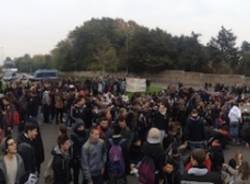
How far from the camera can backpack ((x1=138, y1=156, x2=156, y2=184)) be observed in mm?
8578

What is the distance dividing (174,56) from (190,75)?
29.5 ft

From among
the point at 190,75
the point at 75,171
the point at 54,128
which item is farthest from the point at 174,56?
the point at 75,171

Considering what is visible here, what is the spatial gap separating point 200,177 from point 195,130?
8017 millimetres

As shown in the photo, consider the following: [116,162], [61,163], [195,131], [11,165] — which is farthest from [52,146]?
[11,165]

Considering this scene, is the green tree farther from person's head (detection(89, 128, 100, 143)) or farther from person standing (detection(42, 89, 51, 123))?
person's head (detection(89, 128, 100, 143))

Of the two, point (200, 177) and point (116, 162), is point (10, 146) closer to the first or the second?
point (116, 162)

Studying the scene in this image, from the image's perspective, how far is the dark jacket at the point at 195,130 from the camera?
1472 cm

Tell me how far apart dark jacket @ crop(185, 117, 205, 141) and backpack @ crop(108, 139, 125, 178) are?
5087 mm

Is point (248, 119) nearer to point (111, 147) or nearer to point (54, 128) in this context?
point (54, 128)

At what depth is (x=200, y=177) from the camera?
6.77 meters

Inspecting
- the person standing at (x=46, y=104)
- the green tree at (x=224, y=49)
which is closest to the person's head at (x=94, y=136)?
the person standing at (x=46, y=104)

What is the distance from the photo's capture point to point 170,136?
1284 cm

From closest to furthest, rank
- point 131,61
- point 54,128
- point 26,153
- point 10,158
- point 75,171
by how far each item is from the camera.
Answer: point 10,158, point 26,153, point 75,171, point 54,128, point 131,61

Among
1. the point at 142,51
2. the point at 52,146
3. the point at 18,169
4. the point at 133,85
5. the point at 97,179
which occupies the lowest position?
the point at 52,146
